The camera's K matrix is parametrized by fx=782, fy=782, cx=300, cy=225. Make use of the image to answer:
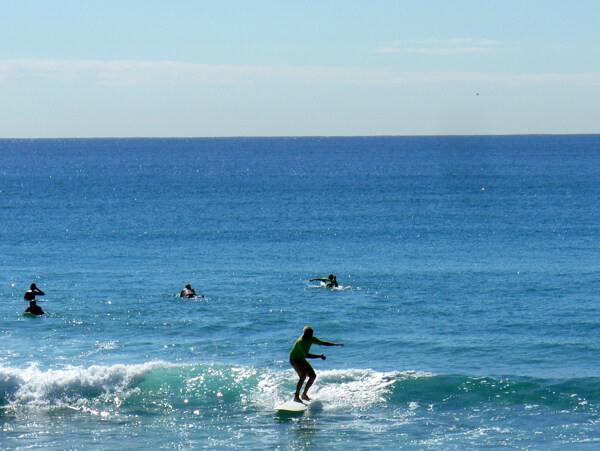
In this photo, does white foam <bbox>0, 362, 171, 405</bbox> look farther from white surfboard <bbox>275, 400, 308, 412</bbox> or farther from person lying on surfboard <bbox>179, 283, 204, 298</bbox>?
person lying on surfboard <bbox>179, 283, 204, 298</bbox>

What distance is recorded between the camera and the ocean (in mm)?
19125

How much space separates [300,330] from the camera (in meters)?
31.7

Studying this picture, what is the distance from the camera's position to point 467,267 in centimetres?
4753

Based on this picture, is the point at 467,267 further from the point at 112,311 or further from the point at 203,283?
the point at 112,311

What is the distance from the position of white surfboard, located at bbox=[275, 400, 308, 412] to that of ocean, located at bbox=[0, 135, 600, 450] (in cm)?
28

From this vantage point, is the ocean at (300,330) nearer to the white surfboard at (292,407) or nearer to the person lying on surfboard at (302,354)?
the white surfboard at (292,407)

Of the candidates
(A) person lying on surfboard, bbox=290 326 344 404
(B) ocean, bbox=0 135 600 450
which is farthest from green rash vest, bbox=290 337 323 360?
(B) ocean, bbox=0 135 600 450

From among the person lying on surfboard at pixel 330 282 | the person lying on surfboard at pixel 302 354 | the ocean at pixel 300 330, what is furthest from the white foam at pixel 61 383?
the person lying on surfboard at pixel 330 282

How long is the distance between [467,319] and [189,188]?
95974 mm

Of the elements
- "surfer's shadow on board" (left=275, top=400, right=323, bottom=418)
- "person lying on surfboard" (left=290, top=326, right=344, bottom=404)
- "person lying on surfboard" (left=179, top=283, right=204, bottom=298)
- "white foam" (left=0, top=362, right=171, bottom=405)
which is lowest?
"surfer's shadow on board" (left=275, top=400, right=323, bottom=418)

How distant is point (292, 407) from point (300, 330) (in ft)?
38.4

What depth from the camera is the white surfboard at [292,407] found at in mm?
19906

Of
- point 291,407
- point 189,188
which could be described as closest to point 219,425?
point 291,407

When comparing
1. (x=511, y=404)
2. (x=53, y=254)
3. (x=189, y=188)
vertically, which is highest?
(x=189, y=188)
